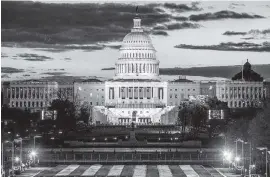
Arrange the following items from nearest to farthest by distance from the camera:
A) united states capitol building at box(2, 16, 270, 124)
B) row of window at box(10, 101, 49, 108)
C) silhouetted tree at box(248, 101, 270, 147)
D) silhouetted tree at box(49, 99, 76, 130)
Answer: silhouetted tree at box(248, 101, 270, 147)
silhouetted tree at box(49, 99, 76, 130)
united states capitol building at box(2, 16, 270, 124)
row of window at box(10, 101, 49, 108)

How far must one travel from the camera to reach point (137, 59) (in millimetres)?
188125

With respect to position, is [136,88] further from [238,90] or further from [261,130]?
[261,130]

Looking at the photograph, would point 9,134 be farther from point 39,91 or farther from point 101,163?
point 39,91

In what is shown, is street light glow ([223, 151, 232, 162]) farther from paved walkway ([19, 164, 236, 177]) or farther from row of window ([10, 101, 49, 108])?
row of window ([10, 101, 49, 108])

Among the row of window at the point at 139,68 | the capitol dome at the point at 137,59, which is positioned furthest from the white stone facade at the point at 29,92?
the row of window at the point at 139,68

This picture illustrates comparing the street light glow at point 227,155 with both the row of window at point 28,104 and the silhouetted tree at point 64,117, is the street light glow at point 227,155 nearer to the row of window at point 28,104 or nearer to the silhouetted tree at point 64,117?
the silhouetted tree at point 64,117

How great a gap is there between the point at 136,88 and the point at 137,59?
7.21 meters

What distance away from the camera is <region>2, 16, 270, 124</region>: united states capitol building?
18075 centimetres

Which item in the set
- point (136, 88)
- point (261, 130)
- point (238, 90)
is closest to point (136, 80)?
point (136, 88)

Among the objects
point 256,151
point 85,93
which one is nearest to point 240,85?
point 85,93

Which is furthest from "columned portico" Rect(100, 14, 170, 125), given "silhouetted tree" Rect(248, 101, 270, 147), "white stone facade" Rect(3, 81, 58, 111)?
"silhouetted tree" Rect(248, 101, 270, 147)

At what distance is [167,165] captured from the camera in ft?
185

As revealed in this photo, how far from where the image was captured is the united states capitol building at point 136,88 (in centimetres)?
18075

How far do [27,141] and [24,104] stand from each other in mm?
109763
